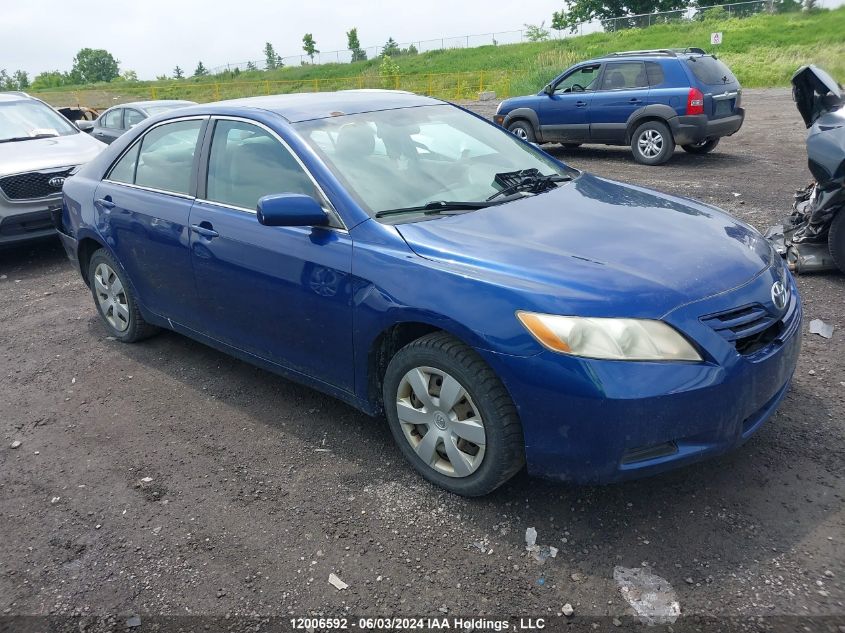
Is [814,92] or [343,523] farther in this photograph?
[814,92]

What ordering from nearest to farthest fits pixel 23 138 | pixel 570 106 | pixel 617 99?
pixel 23 138
pixel 617 99
pixel 570 106

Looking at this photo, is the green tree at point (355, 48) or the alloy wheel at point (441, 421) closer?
the alloy wheel at point (441, 421)

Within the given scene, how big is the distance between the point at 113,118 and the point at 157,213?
10724 mm

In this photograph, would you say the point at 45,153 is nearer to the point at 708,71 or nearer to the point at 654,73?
the point at 654,73

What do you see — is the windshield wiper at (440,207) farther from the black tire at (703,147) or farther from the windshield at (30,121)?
the black tire at (703,147)

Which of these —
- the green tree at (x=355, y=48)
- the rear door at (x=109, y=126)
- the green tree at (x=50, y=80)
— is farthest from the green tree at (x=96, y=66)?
the rear door at (x=109, y=126)

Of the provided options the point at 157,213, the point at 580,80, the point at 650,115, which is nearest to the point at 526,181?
the point at 157,213

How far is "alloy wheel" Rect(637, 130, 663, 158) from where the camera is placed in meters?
11.7

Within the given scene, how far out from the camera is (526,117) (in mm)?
13617

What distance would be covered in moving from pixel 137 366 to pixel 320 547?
2.57 meters

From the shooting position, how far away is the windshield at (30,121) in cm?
858

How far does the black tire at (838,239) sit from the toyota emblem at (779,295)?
9.42 feet

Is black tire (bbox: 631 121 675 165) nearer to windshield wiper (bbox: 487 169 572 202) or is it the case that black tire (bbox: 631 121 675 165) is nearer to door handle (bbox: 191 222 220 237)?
windshield wiper (bbox: 487 169 572 202)

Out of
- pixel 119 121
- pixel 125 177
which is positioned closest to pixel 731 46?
pixel 119 121
